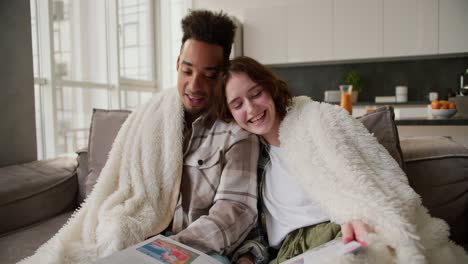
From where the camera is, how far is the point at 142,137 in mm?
1174

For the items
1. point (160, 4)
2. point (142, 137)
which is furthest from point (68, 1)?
point (142, 137)

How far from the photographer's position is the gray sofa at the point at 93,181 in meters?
1.00

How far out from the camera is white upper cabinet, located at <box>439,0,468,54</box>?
132 inches

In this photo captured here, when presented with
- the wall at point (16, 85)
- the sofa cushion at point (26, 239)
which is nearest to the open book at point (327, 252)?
the sofa cushion at point (26, 239)

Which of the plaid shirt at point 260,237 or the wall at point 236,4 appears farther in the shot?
the wall at point 236,4

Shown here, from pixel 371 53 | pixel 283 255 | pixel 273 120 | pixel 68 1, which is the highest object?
pixel 68 1

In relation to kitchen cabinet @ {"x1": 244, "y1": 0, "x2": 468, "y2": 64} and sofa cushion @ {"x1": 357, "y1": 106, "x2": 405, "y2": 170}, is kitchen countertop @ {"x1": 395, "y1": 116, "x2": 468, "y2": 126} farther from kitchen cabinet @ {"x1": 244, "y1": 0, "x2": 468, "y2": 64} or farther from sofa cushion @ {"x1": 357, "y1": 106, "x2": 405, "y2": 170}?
kitchen cabinet @ {"x1": 244, "y1": 0, "x2": 468, "y2": 64}

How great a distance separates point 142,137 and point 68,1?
2.17 meters

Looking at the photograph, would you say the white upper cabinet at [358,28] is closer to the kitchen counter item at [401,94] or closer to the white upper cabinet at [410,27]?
the white upper cabinet at [410,27]

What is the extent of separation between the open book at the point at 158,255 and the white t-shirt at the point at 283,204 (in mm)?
327

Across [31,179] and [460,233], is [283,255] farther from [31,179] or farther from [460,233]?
[31,179]

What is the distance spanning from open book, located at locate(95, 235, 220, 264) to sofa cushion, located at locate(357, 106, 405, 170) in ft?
2.04

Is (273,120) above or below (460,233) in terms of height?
above

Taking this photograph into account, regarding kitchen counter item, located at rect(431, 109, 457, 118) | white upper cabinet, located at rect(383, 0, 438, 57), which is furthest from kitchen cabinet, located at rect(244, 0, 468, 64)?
kitchen counter item, located at rect(431, 109, 457, 118)
